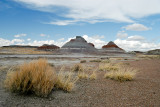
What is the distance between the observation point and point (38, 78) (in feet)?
14.1

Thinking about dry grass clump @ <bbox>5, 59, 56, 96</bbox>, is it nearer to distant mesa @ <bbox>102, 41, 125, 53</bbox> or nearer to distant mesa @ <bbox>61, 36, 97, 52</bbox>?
distant mesa @ <bbox>61, 36, 97, 52</bbox>

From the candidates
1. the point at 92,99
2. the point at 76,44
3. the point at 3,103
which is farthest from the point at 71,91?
the point at 76,44

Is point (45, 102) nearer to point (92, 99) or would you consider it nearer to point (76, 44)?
point (92, 99)

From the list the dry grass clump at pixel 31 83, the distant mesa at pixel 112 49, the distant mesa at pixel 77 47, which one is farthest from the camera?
the distant mesa at pixel 112 49

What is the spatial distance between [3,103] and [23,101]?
0.43 metres

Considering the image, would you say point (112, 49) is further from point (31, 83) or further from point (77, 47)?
point (31, 83)

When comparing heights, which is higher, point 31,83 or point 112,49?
point 112,49

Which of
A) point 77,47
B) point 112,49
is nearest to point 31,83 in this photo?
point 77,47

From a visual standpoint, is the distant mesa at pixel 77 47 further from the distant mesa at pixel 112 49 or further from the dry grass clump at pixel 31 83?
the dry grass clump at pixel 31 83

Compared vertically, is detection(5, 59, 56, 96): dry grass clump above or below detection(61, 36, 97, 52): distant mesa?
below

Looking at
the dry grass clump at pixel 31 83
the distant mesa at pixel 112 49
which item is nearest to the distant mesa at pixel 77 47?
the distant mesa at pixel 112 49

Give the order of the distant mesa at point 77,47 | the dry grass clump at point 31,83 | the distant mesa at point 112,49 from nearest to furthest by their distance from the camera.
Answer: the dry grass clump at point 31,83 → the distant mesa at point 77,47 → the distant mesa at point 112,49

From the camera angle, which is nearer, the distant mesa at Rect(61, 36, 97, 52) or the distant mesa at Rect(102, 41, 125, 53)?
the distant mesa at Rect(61, 36, 97, 52)

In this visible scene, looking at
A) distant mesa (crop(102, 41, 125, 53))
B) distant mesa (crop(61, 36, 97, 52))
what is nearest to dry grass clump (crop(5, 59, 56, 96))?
distant mesa (crop(61, 36, 97, 52))
